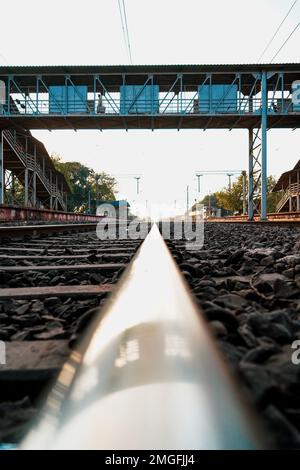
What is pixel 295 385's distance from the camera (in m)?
0.82

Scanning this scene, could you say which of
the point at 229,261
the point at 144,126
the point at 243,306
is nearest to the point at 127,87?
the point at 144,126

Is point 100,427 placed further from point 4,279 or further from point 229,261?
point 229,261

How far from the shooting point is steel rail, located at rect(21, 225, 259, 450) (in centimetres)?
51

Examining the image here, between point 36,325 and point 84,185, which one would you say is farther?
point 84,185

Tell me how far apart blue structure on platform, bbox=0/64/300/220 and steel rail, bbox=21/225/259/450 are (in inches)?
710

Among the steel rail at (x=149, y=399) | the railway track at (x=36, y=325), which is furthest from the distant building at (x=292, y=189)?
the steel rail at (x=149, y=399)

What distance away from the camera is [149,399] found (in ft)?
1.87

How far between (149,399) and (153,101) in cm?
1976

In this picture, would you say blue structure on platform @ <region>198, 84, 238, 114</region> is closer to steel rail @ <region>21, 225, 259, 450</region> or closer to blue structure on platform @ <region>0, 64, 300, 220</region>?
blue structure on platform @ <region>0, 64, 300, 220</region>

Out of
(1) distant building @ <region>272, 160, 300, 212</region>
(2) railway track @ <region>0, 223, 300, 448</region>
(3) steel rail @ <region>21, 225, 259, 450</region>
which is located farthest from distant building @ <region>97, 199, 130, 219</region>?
(3) steel rail @ <region>21, 225, 259, 450</region>

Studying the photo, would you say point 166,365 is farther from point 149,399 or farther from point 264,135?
point 264,135

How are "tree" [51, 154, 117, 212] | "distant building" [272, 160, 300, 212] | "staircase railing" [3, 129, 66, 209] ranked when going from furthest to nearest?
"tree" [51, 154, 117, 212] → "distant building" [272, 160, 300, 212] → "staircase railing" [3, 129, 66, 209]

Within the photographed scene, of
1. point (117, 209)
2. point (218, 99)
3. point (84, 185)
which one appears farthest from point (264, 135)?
point (84, 185)

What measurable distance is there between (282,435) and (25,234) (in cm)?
687
